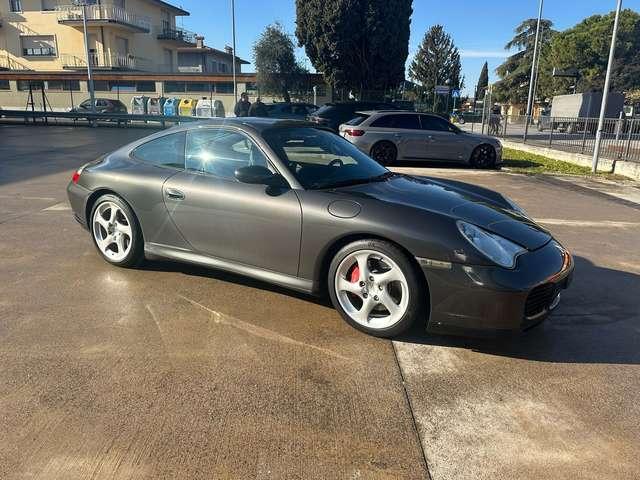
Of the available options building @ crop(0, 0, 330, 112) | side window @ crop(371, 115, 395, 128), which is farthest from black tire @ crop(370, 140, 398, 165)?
building @ crop(0, 0, 330, 112)

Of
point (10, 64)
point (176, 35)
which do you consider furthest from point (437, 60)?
point (10, 64)

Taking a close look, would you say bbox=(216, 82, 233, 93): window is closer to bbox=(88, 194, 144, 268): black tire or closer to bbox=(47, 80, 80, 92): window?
bbox=(47, 80, 80, 92): window

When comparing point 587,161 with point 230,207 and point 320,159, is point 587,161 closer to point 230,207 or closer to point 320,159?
point 320,159

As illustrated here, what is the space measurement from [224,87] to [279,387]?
1604 inches

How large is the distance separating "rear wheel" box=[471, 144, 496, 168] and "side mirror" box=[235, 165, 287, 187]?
35.4ft

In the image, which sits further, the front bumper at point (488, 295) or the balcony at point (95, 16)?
the balcony at point (95, 16)

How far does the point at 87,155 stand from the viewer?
13961mm

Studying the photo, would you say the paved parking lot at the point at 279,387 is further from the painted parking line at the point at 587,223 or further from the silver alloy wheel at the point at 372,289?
the painted parking line at the point at 587,223

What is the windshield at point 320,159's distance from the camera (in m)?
3.79

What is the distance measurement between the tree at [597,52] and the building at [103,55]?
3019 cm

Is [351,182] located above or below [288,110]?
below

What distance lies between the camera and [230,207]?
3.77 m

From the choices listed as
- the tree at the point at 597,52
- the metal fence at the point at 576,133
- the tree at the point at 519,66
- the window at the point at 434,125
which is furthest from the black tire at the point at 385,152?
→ the tree at the point at 519,66

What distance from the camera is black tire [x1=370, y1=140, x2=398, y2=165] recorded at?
1316 centimetres
